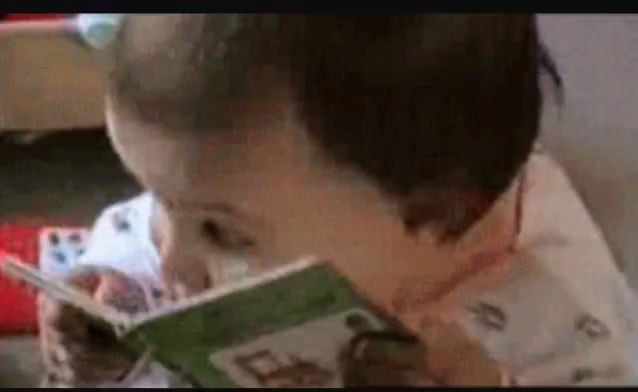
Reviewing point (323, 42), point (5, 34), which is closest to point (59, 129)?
point (5, 34)

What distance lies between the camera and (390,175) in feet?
1.91

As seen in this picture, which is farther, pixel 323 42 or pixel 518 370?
pixel 518 370

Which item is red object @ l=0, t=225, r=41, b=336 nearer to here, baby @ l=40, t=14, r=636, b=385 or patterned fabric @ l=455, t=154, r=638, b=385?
baby @ l=40, t=14, r=636, b=385

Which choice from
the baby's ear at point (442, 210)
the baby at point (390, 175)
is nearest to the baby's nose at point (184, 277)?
the baby at point (390, 175)

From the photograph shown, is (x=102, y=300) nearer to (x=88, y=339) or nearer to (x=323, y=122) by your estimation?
(x=88, y=339)

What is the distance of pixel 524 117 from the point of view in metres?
0.60

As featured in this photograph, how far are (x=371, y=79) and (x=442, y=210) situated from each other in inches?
3.4

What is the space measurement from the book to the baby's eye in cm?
3

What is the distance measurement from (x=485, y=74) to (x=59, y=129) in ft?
0.75

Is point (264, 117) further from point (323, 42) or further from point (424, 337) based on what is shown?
point (424, 337)

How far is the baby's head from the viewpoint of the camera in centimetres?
55

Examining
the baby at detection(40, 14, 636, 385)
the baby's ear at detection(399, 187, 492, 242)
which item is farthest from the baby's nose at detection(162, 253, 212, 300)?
the baby's ear at detection(399, 187, 492, 242)

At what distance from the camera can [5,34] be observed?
643 millimetres

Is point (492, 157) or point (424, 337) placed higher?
point (492, 157)
